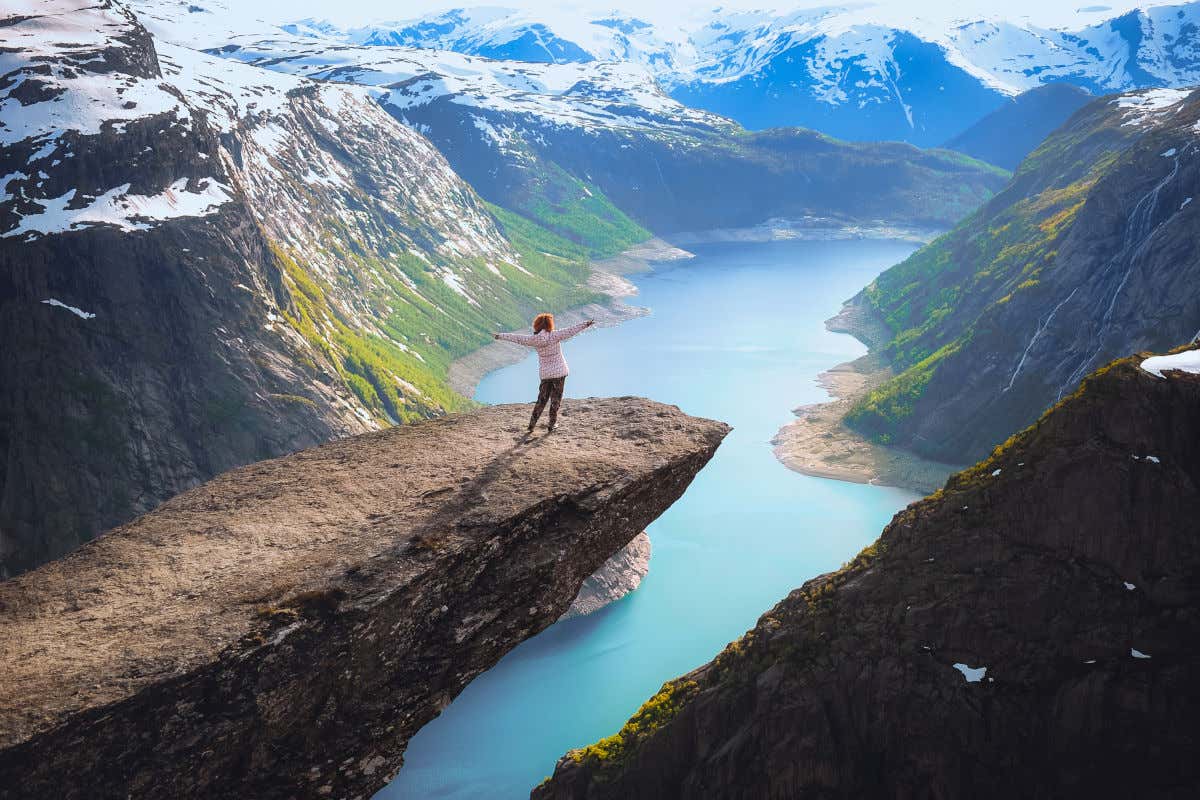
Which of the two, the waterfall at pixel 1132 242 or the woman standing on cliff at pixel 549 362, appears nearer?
the woman standing on cliff at pixel 549 362

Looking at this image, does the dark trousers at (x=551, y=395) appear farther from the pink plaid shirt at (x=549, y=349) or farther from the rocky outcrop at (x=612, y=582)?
the rocky outcrop at (x=612, y=582)

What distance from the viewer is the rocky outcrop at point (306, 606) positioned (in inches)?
664

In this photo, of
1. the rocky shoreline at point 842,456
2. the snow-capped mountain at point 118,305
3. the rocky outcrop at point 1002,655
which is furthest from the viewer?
the rocky shoreline at point 842,456

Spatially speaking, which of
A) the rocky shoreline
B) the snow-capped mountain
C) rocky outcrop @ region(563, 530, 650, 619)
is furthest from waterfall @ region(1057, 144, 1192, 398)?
the snow-capped mountain

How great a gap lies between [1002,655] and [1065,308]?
11692 cm

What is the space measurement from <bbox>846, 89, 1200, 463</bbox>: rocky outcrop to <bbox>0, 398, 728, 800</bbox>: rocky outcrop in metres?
115

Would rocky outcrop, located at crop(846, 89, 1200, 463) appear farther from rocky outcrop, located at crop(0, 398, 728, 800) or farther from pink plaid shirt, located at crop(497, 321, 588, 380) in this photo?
rocky outcrop, located at crop(0, 398, 728, 800)

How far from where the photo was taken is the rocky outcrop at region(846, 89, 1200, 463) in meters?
127

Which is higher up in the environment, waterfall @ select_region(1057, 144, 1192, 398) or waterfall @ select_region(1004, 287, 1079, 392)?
waterfall @ select_region(1057, 144, 1192, 398)

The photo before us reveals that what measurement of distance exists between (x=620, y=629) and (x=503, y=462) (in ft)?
277

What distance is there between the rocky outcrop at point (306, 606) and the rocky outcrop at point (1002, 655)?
23.8 meters

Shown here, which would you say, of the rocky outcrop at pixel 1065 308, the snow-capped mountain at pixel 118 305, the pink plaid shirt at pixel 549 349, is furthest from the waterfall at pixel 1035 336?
the pink plaid shirt at pixel 549 349

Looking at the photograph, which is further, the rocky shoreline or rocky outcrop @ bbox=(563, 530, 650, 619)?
the rocky shoreline

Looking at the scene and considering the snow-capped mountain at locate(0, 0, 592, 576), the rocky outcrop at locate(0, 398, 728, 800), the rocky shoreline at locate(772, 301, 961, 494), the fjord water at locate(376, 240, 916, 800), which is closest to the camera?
the rocky outcrop at locate(0, 398, 728, 800)
